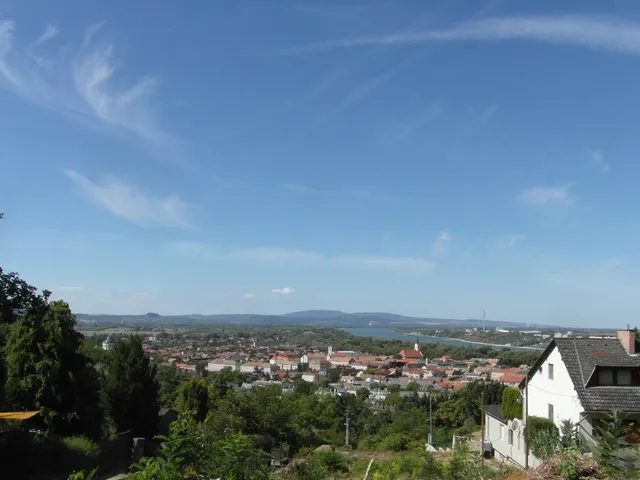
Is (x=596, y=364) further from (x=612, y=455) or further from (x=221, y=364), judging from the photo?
(x=221, y=364)

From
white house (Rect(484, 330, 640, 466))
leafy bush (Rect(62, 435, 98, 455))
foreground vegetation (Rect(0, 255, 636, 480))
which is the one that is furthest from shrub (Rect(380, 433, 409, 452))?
leafy bush (Rect(62, 435, 98, 455))

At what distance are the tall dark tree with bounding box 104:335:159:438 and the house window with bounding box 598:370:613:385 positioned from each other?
654 inches

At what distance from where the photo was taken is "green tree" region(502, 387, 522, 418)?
21359 mm

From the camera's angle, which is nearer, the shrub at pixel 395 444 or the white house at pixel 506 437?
the white house at pixel 506 437

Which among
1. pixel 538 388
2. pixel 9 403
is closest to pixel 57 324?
pixel 9 403

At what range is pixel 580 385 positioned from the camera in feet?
56.7

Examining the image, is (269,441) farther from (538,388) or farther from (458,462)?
(458,462)

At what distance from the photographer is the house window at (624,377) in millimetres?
17344

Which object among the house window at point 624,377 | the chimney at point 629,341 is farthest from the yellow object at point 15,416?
the chimney at point 629,341

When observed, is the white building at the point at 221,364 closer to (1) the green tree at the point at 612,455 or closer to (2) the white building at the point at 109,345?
(2) the white building at the point at 109,345

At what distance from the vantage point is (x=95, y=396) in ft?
57.2

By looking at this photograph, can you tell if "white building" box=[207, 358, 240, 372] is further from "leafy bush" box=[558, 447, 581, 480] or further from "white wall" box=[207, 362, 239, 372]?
"leafy bush" box=[558, 447, 581, 480]

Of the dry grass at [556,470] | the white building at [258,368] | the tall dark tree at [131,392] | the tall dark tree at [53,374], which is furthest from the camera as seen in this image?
the white building at [258,368]

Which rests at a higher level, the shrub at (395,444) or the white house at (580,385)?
the white house at (580,385)
